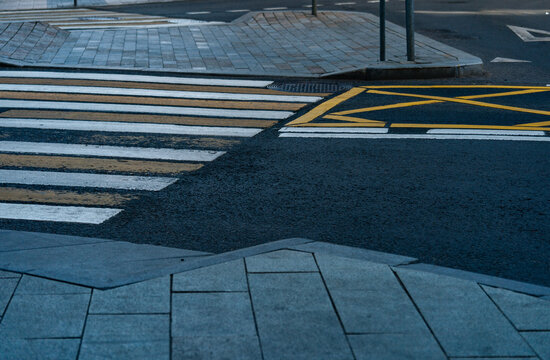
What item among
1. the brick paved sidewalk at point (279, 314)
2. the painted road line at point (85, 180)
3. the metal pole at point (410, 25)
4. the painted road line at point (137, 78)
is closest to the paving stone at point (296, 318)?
the brick paved sidewalk at point (279, 314)

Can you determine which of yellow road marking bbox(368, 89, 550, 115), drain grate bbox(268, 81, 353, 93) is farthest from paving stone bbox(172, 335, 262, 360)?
drain grate bbox(268, 81, 353, 93)

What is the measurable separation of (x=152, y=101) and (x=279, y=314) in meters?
7.37

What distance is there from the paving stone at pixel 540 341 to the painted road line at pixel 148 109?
6.50 m

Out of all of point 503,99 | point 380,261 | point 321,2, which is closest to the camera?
point 380,261

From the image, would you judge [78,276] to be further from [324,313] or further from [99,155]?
[99,155]

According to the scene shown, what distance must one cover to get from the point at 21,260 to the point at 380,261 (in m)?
2.48

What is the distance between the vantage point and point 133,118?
34.3 feet

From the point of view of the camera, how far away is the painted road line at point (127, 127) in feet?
31.9

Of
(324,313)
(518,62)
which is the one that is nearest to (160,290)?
(324,313)

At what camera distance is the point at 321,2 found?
25.3 metres

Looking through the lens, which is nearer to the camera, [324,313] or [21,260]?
[324,313]

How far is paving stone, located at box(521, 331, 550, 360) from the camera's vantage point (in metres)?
4.12

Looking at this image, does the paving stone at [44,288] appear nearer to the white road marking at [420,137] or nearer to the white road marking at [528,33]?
the white road marking at [420,137]

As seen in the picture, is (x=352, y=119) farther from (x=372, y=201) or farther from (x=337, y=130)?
(x=372, y=201)
